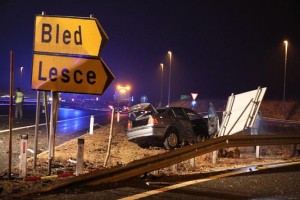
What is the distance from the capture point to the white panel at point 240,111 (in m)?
12.8

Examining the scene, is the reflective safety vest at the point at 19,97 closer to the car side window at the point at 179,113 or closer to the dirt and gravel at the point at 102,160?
the dirt and gravel at the point at 102,160

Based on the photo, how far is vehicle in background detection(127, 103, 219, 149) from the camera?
541 inches

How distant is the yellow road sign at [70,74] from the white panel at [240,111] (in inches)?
232

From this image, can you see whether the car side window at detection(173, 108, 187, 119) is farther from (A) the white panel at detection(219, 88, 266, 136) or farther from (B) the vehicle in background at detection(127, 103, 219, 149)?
(A) the white panel at detection(219, 88, 266, 136)

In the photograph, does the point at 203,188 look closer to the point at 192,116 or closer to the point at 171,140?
the point at 171,140

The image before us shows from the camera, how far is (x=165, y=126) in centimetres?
1390

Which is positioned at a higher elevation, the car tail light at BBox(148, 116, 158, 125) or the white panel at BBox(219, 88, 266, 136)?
the white panel at BBox(219, 88, 266, 136)

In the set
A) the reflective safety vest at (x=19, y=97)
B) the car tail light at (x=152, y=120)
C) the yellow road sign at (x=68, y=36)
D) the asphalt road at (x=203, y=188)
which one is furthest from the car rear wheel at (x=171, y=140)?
the reflective safety vest at (x=19, y=97)

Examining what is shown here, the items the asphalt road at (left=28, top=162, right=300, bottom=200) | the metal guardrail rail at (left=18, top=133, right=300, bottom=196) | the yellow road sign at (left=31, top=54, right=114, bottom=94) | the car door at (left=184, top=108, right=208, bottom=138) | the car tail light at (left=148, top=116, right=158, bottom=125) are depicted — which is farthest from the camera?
the car door at (left=184, top=108, right=208, bottom=138)

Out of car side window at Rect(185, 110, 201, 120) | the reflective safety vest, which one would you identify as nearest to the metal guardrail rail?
car side window at Rect(185, 110, 201, 120)

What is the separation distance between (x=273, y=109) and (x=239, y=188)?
126 feet

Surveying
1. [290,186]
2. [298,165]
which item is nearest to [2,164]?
[290,186]

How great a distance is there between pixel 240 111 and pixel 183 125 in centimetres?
222

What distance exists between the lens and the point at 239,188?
24.8 feet
